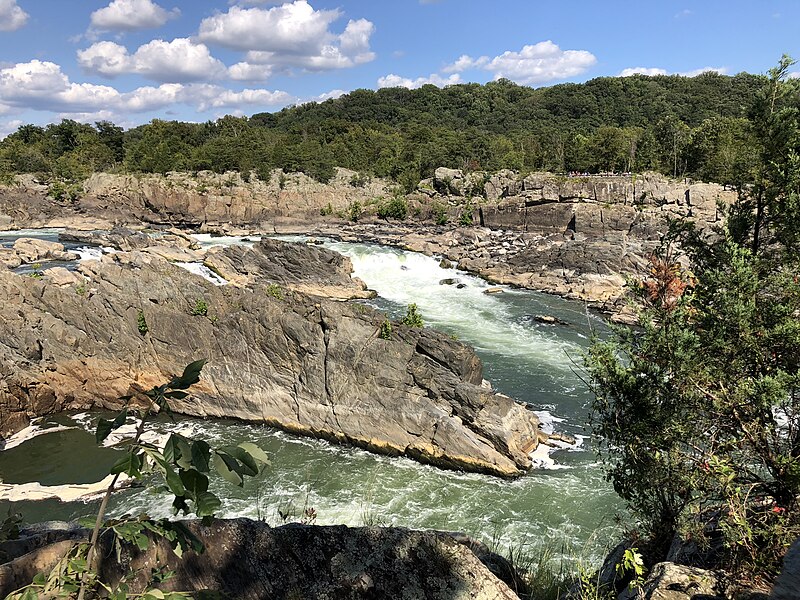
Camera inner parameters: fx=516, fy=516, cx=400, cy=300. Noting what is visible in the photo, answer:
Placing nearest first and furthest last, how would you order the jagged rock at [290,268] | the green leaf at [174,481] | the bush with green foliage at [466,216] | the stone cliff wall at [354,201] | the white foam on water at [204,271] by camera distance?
1. the green leaf at [174,481]
2. the white foam on water at [204,271]
3. the jagged rock at [290,268]
4. the stone cliff wall at [354,201]
5. the bush with green foliage at [466,216]

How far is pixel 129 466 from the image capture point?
5.48ft

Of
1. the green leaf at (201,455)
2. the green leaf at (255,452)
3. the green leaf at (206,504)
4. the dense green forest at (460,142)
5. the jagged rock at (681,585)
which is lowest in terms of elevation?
the jagged rock at (681,585)

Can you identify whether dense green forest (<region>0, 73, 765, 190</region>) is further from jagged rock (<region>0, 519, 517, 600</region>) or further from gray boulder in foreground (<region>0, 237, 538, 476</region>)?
jagged rock (<region>0, 519, 517, 600</region>)

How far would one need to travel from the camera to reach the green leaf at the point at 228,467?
5.52 feet

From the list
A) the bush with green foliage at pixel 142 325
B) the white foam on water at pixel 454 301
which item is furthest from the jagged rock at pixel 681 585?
the bush with green foliage at pixel 142 325

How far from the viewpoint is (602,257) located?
38.1 meters

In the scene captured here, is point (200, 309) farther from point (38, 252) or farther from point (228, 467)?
point (38, 252)

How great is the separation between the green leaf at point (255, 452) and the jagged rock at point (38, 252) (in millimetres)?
42406

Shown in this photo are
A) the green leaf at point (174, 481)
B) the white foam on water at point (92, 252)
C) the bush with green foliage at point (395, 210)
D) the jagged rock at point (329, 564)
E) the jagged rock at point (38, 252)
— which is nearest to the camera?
the green leaf at point (174, 481)

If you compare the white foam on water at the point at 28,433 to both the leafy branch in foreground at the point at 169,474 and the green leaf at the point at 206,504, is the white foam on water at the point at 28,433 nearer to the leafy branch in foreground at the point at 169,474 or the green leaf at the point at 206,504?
the leafy branch in foreground at the point at 169,474

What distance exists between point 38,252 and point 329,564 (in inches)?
1651

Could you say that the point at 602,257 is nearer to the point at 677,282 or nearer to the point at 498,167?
the point at 677,282

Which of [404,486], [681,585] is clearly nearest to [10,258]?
[404,486]

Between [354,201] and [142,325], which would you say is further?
[354,201]
